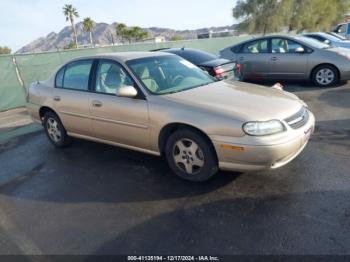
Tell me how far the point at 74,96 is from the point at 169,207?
8.11ft

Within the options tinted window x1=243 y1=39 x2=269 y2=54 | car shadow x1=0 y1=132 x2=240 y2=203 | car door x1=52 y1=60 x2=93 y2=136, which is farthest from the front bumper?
tinted window x1=243 y1=39 x2=269 y2=54

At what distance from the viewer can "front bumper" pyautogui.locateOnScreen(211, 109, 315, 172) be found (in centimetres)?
330

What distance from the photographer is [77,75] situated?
5008mm

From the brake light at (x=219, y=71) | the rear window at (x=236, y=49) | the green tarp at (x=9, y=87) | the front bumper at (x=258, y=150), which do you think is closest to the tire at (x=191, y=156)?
the front bumper at (x=258, y=150)

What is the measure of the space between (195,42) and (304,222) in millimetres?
15635

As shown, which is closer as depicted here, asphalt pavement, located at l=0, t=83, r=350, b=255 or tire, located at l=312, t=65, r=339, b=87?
asphalt pavement, located at l=0, t=83, r=350, b=255

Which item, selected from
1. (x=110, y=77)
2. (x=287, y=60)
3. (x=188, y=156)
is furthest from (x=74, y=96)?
(x=287, y=60)

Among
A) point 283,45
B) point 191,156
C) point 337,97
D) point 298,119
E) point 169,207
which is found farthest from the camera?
point 283,45

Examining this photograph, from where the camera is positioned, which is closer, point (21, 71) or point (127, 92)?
point (127, 92)

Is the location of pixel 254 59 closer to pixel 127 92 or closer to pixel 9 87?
pixel 127 92

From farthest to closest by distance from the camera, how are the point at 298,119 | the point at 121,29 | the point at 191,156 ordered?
the point at 121,29, the point at 191,156, the point at 298,119

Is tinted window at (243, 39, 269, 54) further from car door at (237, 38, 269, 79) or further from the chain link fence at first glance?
the chain link fence

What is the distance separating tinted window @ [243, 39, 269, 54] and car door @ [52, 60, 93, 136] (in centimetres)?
610

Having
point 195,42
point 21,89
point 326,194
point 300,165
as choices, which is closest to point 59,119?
point 300,165
